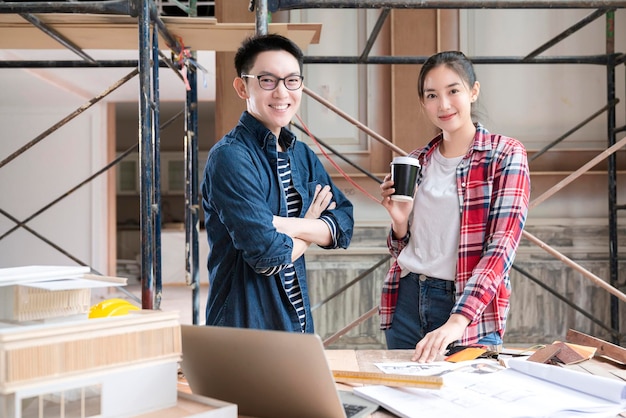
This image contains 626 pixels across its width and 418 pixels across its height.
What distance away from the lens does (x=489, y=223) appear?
165 cm

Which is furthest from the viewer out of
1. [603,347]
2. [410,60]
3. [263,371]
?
[410,60]

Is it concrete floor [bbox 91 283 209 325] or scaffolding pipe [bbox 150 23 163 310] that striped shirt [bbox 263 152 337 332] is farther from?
concrete floor [bbox 91 283 209 325]

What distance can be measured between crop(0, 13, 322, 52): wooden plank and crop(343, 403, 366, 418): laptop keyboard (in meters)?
2.19

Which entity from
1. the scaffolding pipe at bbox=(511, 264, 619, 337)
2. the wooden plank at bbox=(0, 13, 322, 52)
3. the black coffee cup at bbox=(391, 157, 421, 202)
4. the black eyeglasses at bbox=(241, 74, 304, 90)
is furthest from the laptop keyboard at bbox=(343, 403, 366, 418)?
the scaffolding pipe at bbox=(511, 264, 619, 337)

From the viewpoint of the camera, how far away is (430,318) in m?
1.71

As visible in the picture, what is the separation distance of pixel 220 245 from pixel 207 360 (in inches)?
28.6

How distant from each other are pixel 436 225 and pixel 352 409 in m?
0.88

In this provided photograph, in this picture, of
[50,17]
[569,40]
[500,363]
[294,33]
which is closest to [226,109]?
[294,33]

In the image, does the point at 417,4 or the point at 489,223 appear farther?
the point at 417,4

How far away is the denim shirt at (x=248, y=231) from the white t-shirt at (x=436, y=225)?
0.32 meters

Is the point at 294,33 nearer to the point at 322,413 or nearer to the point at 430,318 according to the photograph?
the point at 430,318

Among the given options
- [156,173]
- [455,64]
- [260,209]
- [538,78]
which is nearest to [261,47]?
[260,209]

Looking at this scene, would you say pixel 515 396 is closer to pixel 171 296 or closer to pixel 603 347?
pixel 603 347

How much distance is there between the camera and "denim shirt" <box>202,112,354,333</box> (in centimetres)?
148
